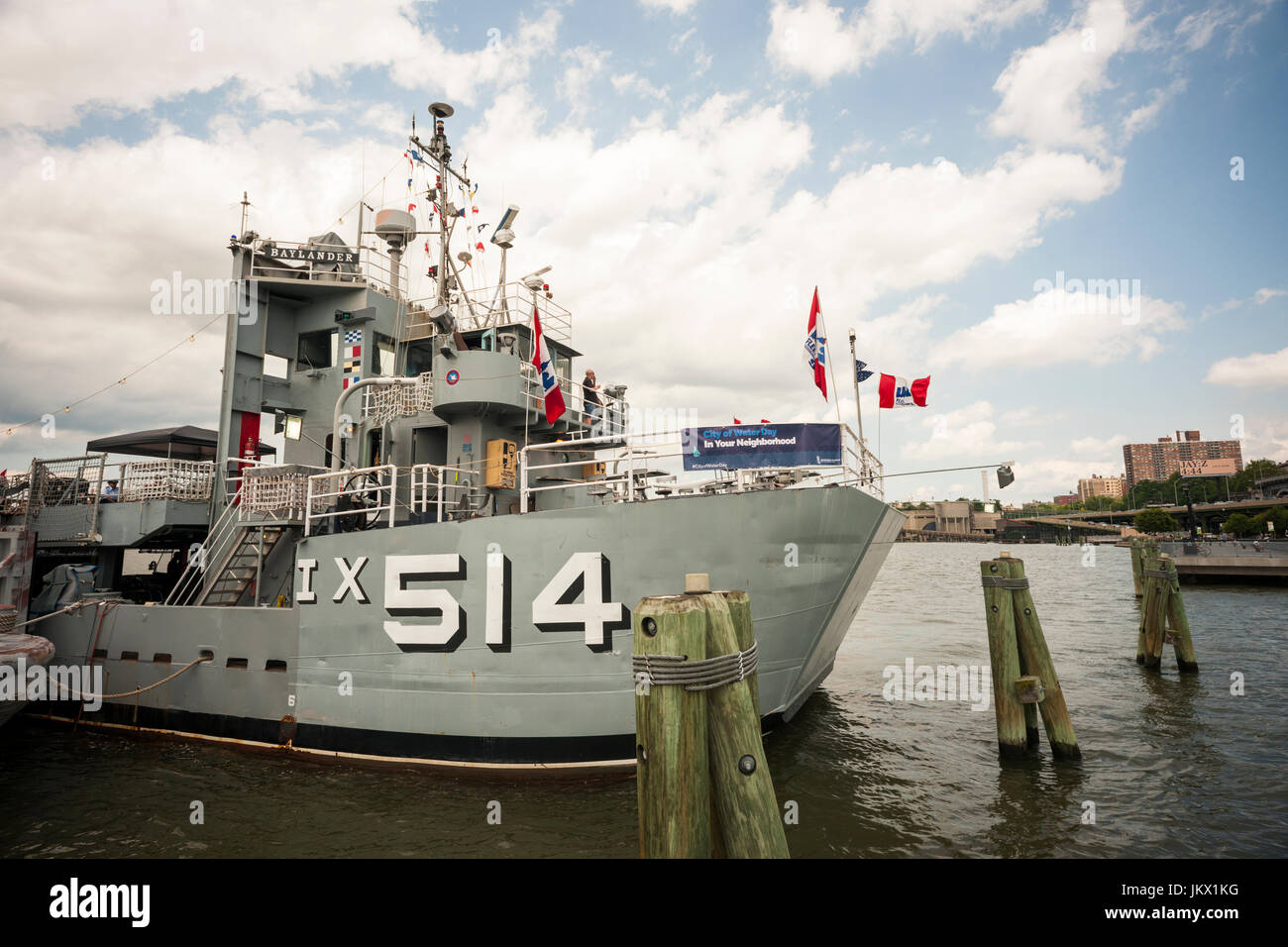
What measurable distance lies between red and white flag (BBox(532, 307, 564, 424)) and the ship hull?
1.77 metres

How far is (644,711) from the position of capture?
3.72m

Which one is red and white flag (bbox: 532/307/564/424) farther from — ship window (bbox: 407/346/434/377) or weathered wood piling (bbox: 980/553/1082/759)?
weathered wood piling (bbox: 980/553/1082/759)

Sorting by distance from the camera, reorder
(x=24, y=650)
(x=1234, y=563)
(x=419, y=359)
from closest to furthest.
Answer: (x=24, y=650) < (x=419, y=359) < (x=1234, y=563)

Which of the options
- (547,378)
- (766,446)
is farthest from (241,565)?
(766,446)

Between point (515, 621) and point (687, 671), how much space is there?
5.00m

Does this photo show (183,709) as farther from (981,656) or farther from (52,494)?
(981,656)

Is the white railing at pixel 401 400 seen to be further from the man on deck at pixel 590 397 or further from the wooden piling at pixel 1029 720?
the wooden piling at pixel 1029 720

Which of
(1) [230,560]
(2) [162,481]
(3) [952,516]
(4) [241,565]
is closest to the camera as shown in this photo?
(1) [230,560]

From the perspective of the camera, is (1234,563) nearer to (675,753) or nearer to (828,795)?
(828,795)

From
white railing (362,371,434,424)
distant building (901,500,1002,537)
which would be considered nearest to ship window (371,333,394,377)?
white railing (362,371,434,424)

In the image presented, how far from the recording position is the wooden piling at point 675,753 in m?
3.62

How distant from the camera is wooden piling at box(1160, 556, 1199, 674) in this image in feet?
50.4

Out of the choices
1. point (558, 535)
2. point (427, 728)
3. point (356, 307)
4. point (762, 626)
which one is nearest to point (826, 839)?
point (762, 626)

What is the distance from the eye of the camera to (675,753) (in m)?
3.66
